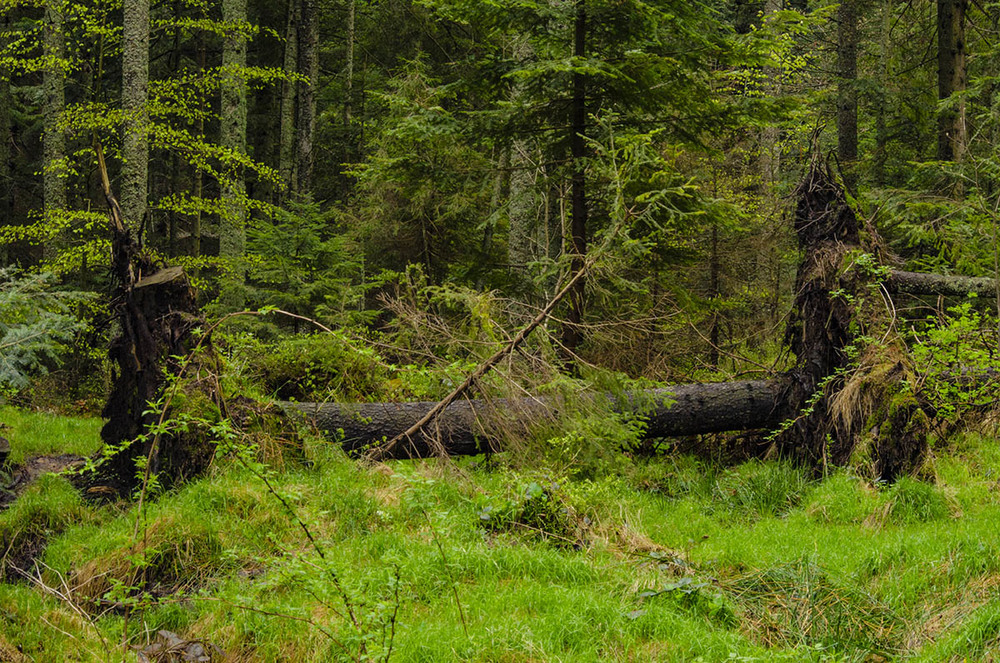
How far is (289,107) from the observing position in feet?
69.8

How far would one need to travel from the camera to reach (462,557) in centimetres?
529

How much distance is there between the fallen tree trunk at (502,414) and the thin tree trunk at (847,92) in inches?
334

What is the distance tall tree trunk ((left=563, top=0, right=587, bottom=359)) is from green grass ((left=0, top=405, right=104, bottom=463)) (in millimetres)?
6002

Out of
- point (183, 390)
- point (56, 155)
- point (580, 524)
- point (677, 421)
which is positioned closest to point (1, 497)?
point (183, 390)

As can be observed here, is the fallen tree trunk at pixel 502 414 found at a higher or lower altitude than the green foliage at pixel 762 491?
higher

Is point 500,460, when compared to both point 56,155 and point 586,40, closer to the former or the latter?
point 586,40

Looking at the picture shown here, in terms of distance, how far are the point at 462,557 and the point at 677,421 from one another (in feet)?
12.8

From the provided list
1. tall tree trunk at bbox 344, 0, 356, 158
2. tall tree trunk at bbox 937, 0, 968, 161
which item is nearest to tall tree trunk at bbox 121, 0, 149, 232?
tall tree trunk at bbox 344, 0, 356, 158

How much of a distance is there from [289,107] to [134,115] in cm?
948

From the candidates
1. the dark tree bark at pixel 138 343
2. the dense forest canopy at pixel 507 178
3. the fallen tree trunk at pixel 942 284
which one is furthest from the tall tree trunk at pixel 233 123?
the fallen tree trunk at pixel 942 284

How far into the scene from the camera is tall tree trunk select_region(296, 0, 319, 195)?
64.6 feet

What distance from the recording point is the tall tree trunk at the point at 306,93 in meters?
19.7

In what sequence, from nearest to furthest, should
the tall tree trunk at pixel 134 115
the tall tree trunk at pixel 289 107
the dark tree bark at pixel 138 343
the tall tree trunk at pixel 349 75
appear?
the dark tree bark at pixel 138 343 → the tall tree trunk at pixel 134 115 → the tall tree trunk at pixel 289 107 → the tall tree trunk at pixel 349 75

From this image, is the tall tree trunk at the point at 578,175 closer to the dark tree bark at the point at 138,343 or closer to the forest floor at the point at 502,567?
the forest floor at the point at 502,567
